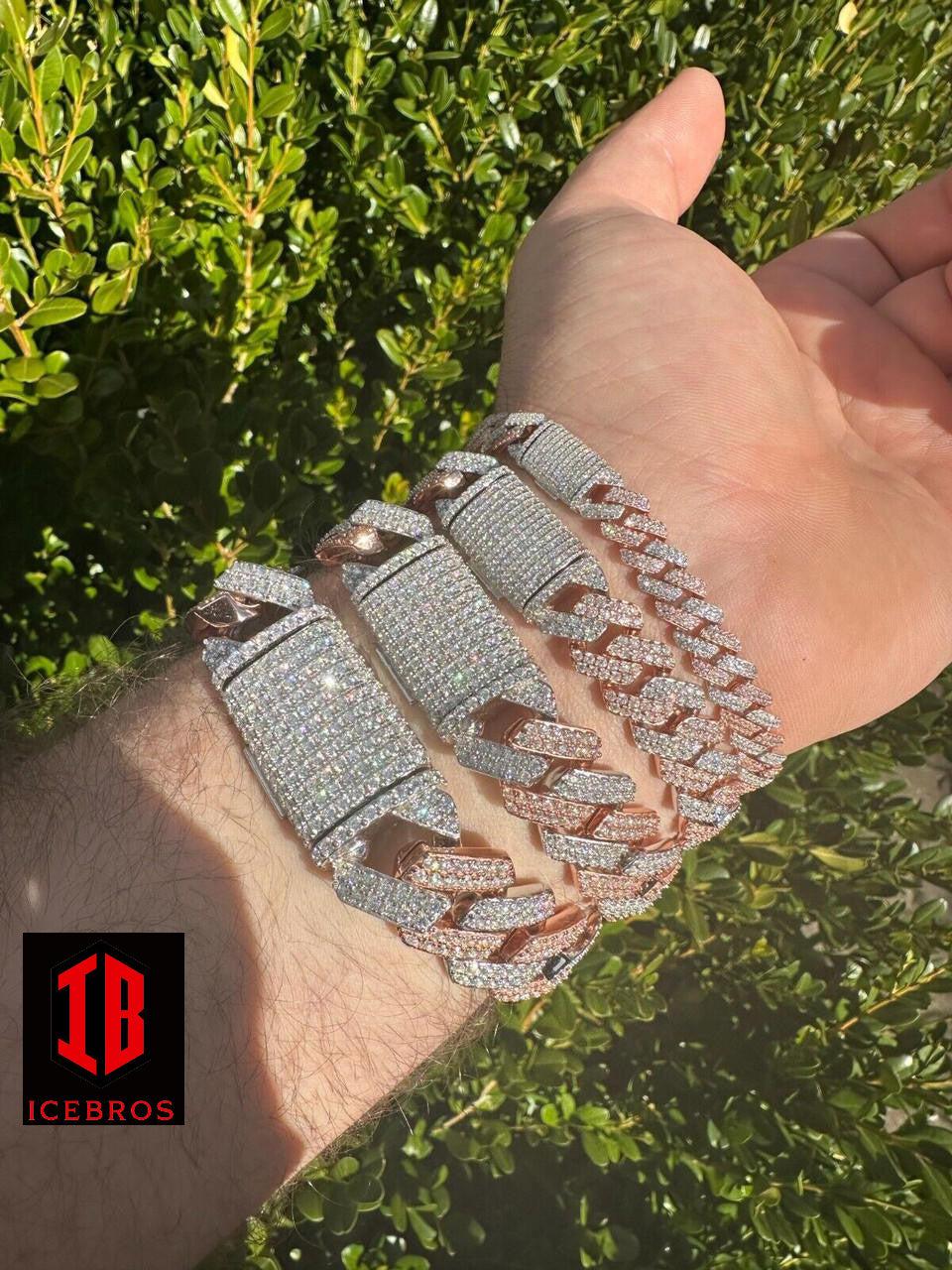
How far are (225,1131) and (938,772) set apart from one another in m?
2.53

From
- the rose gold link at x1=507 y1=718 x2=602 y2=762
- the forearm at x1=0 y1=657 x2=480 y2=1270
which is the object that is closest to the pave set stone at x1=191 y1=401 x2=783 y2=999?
the rose gold link at x1=507 y1=718 x2=602 y2=762

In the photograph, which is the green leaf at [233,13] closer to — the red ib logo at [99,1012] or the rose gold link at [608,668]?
the rose gold link at [608,668]

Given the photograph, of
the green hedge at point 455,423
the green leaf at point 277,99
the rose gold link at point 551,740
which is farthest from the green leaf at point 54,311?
the rose gold link at point 551,740

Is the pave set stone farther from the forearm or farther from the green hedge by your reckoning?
the green hedge

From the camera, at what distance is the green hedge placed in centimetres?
142

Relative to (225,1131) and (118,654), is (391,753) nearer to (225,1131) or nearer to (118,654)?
(225,1131)

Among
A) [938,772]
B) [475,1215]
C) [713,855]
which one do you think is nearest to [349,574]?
[713,855]

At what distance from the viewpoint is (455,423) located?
1.95 meters

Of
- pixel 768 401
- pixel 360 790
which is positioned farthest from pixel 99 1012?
pixel 768 401

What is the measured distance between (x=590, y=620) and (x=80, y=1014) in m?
0.80

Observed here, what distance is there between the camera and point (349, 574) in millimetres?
1192

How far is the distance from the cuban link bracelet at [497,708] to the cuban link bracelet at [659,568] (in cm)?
16

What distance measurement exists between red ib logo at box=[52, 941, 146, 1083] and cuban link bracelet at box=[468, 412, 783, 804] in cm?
74

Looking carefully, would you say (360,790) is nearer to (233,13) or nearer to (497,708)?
(497,708)
